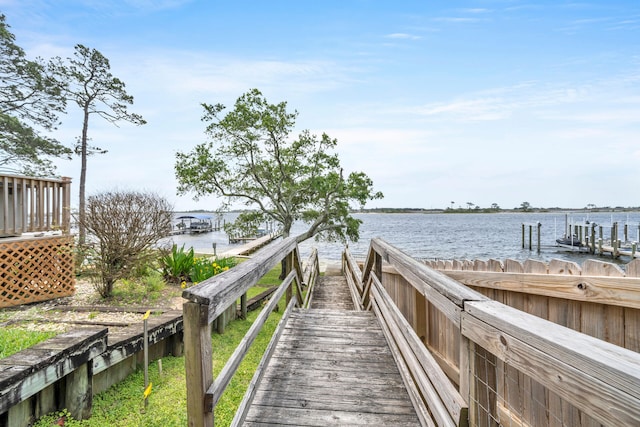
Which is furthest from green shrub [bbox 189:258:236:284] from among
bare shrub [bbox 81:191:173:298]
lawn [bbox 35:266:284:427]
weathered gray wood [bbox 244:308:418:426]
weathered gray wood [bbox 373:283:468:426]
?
weathered gray wood [bbox 373:283:468:426]

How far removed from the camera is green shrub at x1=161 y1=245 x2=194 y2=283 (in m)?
7.63

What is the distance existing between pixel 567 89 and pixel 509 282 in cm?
1539

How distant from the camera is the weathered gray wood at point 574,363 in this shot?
677 millimetres

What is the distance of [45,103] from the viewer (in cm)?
Result: 1691

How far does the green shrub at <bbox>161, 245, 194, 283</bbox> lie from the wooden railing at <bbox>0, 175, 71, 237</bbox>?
2.56 metres

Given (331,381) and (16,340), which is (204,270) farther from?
(331,381)

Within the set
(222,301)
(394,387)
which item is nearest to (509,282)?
(394,387)

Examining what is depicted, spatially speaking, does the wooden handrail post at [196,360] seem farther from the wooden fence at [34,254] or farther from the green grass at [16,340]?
the wooden fence at [34,254]

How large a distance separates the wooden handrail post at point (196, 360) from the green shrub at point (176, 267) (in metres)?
6.75

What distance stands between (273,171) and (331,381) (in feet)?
40.7

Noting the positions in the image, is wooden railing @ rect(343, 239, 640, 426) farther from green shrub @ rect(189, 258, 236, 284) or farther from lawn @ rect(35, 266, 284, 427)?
green shrub @ rect(189, 258, 236, 284)

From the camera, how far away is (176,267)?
25.0 feet

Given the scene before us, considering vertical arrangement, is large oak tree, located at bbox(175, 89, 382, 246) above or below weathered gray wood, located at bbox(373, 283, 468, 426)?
above

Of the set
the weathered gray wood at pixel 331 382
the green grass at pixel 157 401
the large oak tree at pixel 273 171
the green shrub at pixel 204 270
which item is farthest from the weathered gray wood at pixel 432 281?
the large oak tree at pixel 273 171
